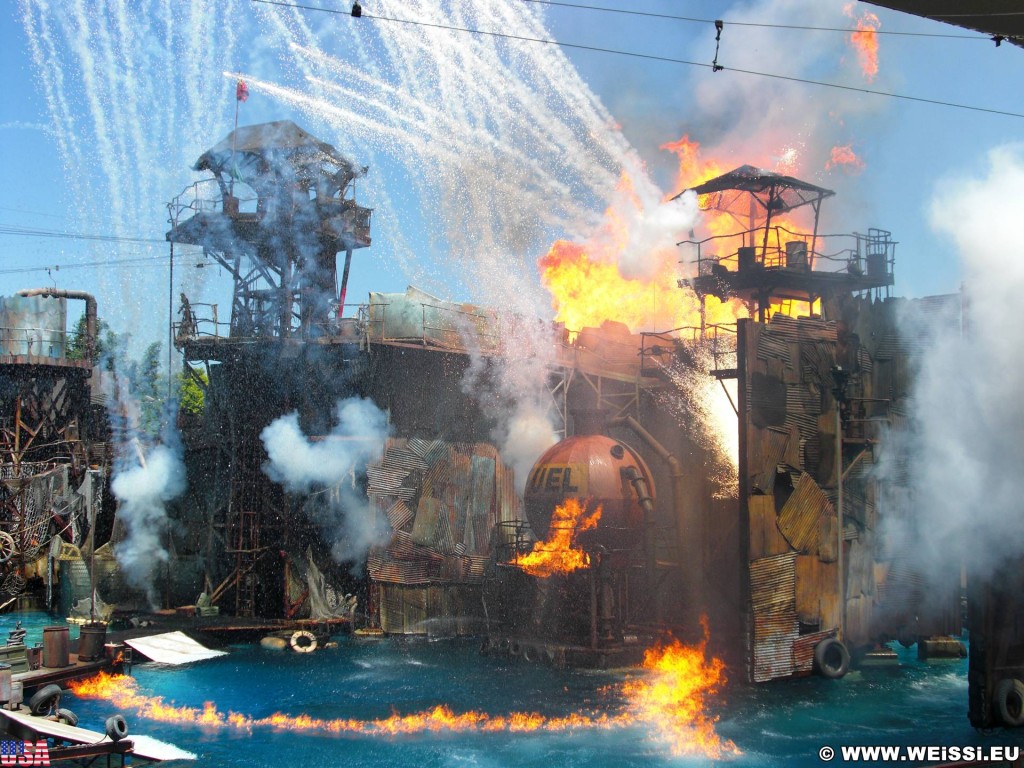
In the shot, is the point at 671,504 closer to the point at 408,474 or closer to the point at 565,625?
the point at 565,625

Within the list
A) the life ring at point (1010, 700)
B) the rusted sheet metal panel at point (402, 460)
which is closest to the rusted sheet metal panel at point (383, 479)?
the rusted sheet metal panel at point (402, 460)

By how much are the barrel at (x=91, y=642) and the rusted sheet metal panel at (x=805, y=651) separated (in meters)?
19.7

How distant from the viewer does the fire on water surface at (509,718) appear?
23.6 meters

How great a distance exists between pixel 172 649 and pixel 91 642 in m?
3.47

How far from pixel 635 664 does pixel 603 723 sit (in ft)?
21.3

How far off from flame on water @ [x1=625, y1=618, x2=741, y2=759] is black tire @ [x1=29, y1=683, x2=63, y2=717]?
14.0m

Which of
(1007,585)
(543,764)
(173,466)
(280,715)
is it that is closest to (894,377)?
(1007,585)

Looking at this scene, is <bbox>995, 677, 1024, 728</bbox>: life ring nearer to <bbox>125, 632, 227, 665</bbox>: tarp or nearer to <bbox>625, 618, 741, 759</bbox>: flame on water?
<bbox>625, 618, 741, 759</bbox>: flame on water

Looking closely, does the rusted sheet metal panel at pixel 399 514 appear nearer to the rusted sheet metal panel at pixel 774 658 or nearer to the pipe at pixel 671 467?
the pipe at pixel 671 467

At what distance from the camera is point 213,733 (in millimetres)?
24000

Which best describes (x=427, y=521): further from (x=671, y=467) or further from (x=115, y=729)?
(x=115, y=729)

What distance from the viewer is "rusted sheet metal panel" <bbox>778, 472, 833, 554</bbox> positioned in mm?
27969

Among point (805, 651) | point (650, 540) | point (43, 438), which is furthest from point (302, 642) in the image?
point (43, 438)

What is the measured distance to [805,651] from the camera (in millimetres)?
27641
